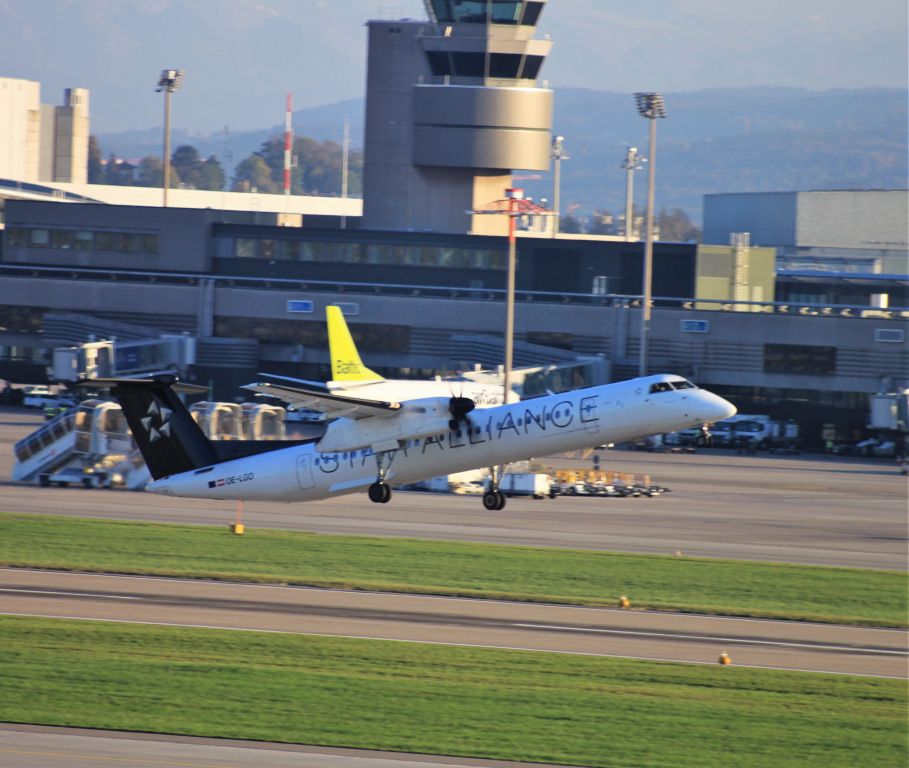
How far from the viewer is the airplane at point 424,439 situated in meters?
43.9

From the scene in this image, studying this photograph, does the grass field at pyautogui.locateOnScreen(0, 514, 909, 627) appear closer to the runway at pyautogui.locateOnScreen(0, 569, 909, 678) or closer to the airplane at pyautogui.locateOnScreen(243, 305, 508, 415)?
the runway at pyautogui.locateOnScreen(0, 569, 909, 678)

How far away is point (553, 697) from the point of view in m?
52.0

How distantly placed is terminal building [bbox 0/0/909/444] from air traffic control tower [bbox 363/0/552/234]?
0.21 meters

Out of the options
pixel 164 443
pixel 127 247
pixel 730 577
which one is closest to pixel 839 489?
pixel 730 577

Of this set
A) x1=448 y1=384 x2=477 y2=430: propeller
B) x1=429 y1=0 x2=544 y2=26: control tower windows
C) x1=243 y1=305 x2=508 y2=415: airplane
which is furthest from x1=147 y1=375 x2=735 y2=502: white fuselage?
x1=429 y1=0 x2=544 y2=26: control tower windows

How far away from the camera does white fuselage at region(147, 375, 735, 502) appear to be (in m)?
43.5

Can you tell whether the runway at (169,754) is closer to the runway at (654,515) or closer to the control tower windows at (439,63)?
the runway at (654,515)

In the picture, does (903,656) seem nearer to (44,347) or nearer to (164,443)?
(164,443)

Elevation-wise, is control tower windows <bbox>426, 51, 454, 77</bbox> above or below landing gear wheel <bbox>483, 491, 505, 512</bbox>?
above

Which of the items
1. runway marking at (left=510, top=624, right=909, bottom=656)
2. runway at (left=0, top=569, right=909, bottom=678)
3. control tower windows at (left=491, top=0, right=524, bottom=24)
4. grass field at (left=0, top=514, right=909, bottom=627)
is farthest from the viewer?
control tower windows at (left=491, top=0, right=524, bottom=24)

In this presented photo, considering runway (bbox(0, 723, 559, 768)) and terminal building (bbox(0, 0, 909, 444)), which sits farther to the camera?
terminal building (bbox(0, 0, 909, 444))

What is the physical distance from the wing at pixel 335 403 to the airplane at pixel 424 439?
50 mm

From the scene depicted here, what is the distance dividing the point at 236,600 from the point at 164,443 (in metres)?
13.7

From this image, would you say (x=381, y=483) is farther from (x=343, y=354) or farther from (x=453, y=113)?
(x=453, y=113)
